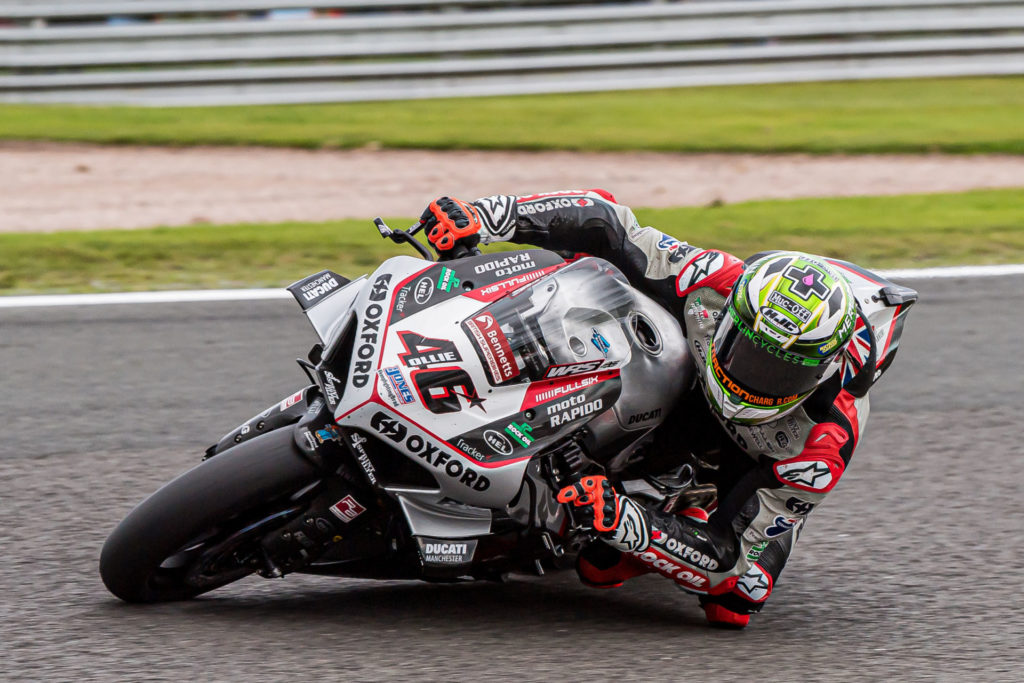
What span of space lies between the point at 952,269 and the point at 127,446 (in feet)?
16.9

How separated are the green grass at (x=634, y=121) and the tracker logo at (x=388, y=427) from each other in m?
9.36

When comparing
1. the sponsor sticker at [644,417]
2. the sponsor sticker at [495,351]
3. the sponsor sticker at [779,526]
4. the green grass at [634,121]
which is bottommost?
the green grass at [634,121]

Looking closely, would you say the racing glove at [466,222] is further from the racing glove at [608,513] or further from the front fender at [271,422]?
the racing glove at [608,513]

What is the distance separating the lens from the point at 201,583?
373 cm

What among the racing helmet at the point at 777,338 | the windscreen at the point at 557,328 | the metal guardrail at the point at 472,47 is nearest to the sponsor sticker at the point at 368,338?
the windscreen at the point at 557,328

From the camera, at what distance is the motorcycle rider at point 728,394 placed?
3.45 metres

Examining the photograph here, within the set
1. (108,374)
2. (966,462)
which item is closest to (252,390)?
(108,374)

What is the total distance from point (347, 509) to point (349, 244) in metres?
5.20

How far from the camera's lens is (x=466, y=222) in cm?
386

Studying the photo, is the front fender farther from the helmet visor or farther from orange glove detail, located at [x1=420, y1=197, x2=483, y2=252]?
the helmet visor

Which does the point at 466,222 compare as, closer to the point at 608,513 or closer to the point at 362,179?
the point at 608,513

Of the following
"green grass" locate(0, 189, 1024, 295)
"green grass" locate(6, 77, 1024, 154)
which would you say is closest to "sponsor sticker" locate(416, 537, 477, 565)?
A: "green grass" locate(0, 189, 1024, 295)

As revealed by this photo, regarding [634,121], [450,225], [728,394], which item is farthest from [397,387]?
[634,121]

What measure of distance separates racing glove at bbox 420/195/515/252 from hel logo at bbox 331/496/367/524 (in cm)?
80
